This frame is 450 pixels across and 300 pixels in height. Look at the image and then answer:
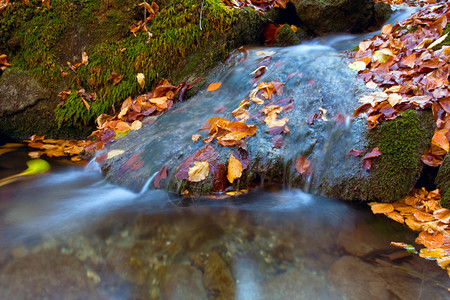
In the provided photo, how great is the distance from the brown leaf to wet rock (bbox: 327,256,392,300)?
964 mm

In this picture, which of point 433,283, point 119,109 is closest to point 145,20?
point 119,109

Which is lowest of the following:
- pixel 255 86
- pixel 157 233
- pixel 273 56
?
pixel 157 233

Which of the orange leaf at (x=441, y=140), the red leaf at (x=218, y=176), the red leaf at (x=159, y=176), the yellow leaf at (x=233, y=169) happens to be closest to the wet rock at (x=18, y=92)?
the red leaf at (x=159, y=176)

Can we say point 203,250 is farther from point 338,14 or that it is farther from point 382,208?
point 338,14

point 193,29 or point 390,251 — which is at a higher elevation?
point 193,29

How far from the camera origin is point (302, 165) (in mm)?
2812

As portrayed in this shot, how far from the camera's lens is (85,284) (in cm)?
177

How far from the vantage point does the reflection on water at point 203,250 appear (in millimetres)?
1752

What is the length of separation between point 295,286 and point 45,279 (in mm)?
1449

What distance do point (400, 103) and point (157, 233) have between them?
2357mm

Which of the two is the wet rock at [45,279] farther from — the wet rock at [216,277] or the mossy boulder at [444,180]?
the mossy boulder at [444,180]

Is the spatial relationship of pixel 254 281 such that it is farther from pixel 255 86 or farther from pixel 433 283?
pixel 255 86

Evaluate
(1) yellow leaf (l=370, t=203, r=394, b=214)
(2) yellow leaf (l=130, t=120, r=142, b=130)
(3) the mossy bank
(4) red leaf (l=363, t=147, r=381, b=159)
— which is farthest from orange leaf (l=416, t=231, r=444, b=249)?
(3) the mossy bank

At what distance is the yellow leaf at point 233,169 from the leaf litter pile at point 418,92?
1.04m
